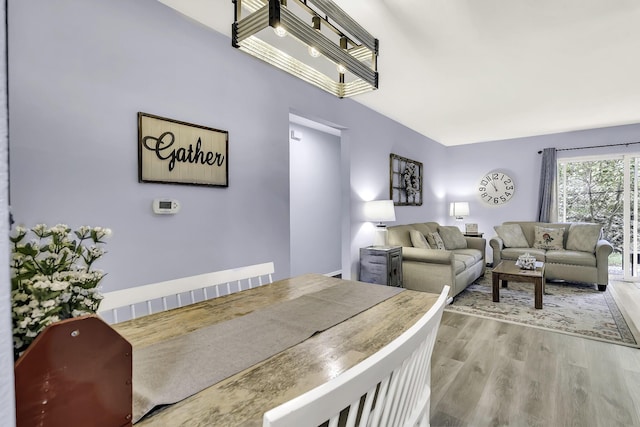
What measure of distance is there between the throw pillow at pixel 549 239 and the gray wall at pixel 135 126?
4460mm

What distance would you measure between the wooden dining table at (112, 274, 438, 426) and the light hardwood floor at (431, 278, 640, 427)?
0.93m

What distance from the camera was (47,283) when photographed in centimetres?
53

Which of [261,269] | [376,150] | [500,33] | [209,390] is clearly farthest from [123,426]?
[376,150]

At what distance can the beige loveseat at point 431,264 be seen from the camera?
3711mm

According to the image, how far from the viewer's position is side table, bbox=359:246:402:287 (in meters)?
3.61

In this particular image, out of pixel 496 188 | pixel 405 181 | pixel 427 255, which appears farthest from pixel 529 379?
pixel 496 188

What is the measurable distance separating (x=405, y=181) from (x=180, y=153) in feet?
12.2

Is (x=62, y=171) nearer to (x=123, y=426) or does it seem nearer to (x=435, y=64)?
(x=123, y=426)

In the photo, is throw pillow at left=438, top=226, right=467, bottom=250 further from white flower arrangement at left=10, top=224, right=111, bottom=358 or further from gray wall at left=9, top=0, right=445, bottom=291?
white flower arrangement at left=10, top=224, right=111, bottom=358

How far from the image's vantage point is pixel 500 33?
2.38m

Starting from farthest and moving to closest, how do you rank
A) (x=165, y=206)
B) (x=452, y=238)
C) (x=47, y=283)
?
(x=452, y=238)
(x=165, y=206)
(x=47, y=283)

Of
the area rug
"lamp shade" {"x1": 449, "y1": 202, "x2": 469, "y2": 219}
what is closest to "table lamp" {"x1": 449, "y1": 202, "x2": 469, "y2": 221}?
"lamp shade" {"x1": 449, "y1": 202, "x2": 469, "y2": 219}

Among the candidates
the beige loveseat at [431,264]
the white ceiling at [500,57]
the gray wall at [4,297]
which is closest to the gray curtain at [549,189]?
the white ceiling at [500,57]

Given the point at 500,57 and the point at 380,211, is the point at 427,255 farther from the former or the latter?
the point at 500,57
